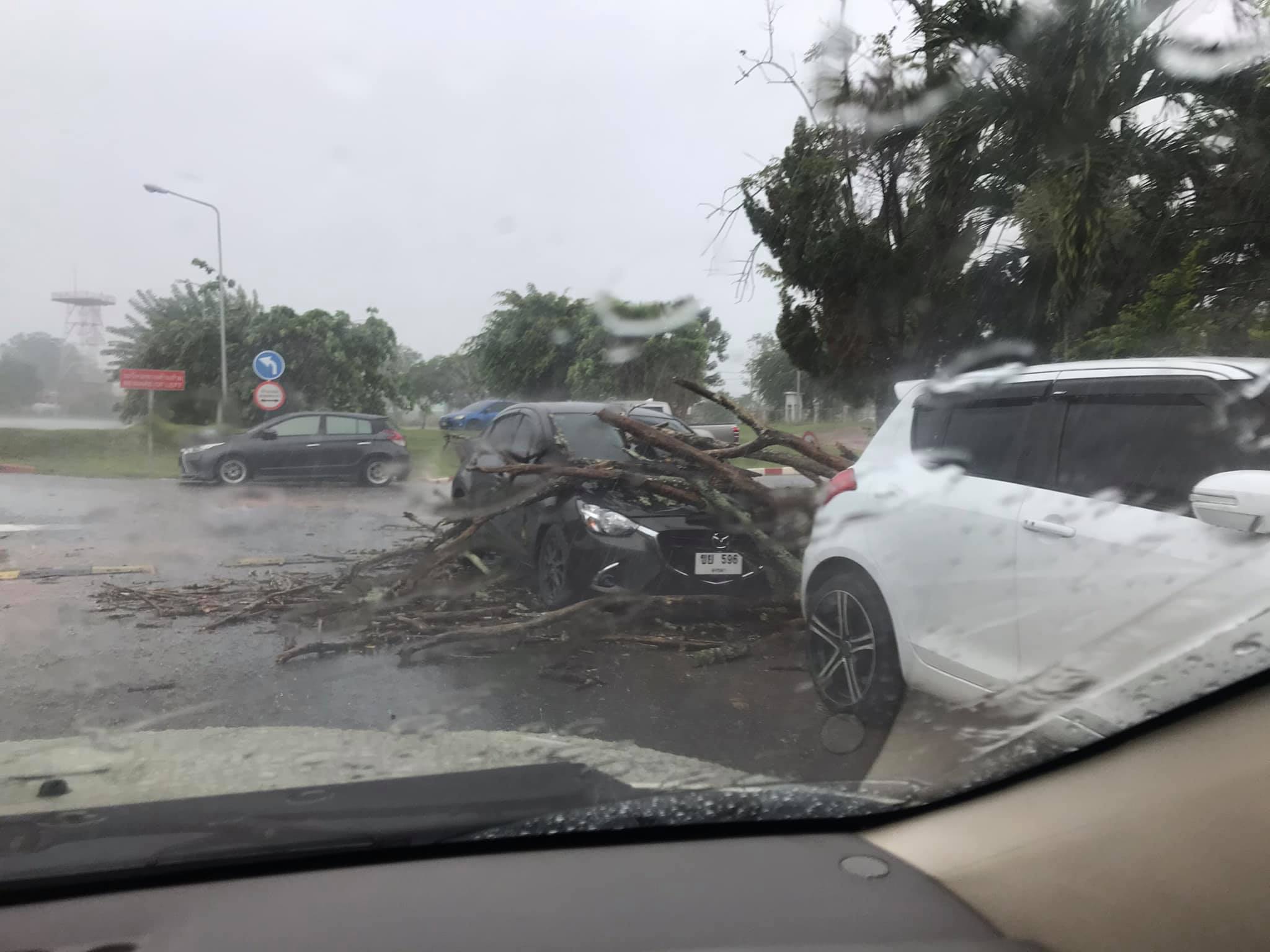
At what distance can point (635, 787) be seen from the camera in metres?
2.97

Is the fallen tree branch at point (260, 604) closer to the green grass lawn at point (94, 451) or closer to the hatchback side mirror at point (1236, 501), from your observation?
the green grass lawn at point (94, 451)

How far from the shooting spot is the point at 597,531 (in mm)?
6039

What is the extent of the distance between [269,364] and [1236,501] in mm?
6121

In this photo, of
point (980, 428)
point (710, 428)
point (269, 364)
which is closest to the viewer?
point (980, 428)

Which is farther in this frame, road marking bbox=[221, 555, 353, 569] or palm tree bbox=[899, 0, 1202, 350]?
road marking bbox=[221, 555, 353, 569]

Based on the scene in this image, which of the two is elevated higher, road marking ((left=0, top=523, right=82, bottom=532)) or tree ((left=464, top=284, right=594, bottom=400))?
tree ((left=464, top=284, right=594, bottom=400))

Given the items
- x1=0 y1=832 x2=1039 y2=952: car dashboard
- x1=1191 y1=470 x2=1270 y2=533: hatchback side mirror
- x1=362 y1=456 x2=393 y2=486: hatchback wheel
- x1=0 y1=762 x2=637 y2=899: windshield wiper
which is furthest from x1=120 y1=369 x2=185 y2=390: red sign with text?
x1=1191 y1=470 x2=1270 y2=533: hatchback side mirror

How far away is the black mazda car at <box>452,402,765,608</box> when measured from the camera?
5914 millimetres

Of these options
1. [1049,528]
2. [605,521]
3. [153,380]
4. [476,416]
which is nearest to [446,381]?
[476,416]

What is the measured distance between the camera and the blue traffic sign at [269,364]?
684 centimetres

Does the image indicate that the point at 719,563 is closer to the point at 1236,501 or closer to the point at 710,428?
the point at 710,428

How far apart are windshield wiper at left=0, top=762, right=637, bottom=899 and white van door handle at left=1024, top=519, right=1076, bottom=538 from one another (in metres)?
1.71

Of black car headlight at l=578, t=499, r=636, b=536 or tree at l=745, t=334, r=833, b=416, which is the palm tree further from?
black car headlight at l=578, t=499, r=636, b=536

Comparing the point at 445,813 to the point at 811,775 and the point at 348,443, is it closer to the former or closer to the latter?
the point at 811,775
